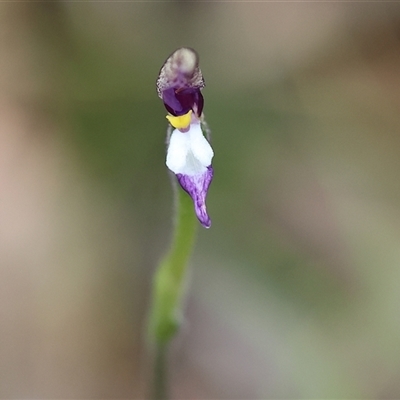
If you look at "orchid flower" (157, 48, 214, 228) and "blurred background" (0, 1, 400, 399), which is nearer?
"orchid flower" (157, 48, 214, 228)

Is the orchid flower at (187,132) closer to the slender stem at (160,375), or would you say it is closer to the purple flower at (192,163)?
the purple flower at (192,163)

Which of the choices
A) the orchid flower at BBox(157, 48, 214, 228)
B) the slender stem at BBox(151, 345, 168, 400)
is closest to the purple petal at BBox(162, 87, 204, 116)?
the orchid flower at BBox(157, 48, 214, 228)

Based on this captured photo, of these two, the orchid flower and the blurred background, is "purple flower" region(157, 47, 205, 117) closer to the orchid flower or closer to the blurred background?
the orchid flower

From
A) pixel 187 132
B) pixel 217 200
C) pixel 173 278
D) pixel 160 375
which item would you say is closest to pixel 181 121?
pixel 187 132

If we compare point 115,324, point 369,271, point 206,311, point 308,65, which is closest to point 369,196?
point 369,271

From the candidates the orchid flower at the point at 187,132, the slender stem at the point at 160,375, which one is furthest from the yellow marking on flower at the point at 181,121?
the slender stem at the point at 160,375

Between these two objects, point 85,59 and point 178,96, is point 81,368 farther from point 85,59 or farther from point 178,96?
point 178,96
